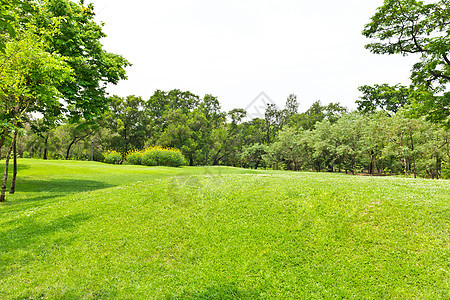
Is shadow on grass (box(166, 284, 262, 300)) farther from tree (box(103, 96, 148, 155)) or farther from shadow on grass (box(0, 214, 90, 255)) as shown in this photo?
tree (box(103, 96, 148, 155))

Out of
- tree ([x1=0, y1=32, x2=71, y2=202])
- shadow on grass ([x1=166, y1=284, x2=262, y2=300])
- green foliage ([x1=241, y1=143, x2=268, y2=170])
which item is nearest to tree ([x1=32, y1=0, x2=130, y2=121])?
tree ([x1=0, y1=32, x2=71, y2=202])

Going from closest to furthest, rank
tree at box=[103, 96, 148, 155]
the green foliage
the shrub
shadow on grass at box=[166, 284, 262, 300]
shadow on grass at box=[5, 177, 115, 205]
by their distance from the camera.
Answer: shadow on grass at box=[166, 284, 262, 300] < shadow on grass at box=[5, 177, 115, 205] < the shrub < tree at box=[103, 96, 148, 155] < the green foliage

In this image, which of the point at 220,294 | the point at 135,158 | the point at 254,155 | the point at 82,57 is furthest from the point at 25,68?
the point at 254,155

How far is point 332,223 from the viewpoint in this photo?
6.71 meters

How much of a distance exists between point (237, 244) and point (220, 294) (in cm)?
159

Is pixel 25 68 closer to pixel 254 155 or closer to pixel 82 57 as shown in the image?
pixel 82 57

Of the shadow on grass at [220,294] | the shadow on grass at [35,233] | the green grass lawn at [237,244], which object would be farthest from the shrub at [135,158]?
the shadow on grass at [220,294]

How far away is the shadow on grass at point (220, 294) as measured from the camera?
15.3 ft

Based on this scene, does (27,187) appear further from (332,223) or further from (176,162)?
(332,223)

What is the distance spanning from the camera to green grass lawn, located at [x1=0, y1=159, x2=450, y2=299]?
15.9 ft

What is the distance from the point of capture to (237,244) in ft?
20.2

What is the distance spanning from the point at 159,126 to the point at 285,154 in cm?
2519

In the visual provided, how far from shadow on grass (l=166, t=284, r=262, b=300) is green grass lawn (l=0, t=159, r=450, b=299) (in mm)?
→ 22

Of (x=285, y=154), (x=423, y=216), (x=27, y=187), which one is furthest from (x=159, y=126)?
(x=423, y=216)
